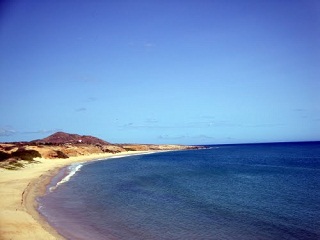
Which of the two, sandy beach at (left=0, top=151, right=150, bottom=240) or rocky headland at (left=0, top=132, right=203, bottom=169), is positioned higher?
rocky headland at (left=0, top=132, right=203, bottom=169)

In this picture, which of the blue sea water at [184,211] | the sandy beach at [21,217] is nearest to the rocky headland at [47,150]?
the sandy beach at [21,217]

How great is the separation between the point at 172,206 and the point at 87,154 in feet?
277

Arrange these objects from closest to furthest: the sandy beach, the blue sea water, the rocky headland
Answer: the sandy beach → the blue sea water → the rocky headland

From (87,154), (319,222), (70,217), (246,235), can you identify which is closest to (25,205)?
(70,217)

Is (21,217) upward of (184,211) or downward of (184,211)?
upward

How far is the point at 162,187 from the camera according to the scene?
35.3 meters

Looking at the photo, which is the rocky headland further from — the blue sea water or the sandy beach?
the blue sea water

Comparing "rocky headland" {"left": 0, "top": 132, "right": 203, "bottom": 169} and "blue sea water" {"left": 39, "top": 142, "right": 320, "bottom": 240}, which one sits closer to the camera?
"blue sea water" {"left": 39, "top": 142, "right": 320, "bottom": 240}

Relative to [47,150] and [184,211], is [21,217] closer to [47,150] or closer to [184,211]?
[184,211]

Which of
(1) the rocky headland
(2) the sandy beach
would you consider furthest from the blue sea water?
(1) the rocky headland

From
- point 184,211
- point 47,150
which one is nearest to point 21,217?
point 184,211

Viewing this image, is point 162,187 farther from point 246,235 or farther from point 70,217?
point 246,235

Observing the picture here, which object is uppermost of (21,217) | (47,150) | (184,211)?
(47,150)

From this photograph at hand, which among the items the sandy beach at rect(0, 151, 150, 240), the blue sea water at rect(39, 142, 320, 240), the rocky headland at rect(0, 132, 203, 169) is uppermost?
the rocky headland at rect(0, 132, 203, 169)
